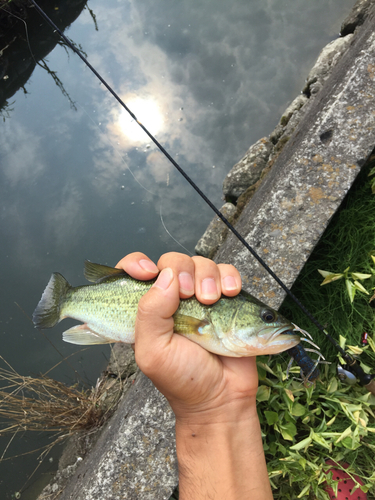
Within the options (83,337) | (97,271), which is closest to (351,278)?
(97,271)

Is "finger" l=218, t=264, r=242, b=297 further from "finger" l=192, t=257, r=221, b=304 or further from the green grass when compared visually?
the green grass

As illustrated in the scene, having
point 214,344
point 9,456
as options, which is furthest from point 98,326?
point 9,456

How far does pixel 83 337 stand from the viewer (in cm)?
198

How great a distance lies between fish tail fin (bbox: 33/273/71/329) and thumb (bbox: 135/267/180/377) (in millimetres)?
764

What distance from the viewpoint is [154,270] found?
196cm

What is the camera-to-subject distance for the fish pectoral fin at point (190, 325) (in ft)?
5.74

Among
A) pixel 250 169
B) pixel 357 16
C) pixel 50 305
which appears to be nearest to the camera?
pixel 50 305

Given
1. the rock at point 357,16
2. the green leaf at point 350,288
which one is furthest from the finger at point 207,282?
the rock at point 357,16

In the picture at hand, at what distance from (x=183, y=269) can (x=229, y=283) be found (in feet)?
1.06

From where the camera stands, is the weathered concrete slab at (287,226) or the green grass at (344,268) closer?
the weathered concrete slab at (287,226)

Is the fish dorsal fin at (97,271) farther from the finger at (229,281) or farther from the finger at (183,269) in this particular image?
the finger at (229,281)

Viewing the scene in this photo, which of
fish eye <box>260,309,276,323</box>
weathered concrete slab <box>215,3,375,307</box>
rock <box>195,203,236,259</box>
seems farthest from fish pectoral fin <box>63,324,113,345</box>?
rock <box>195,203,236,259</box>

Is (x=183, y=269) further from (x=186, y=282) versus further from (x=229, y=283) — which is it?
(x=229, y=283)

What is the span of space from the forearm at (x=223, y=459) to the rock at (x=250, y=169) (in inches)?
124
